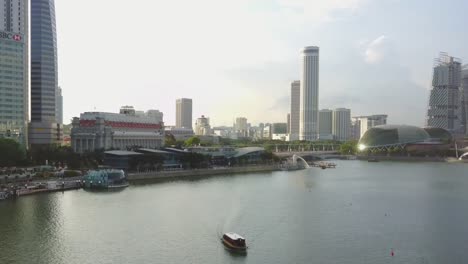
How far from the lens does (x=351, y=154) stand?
8856 centimetres

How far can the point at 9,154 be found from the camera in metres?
37.0

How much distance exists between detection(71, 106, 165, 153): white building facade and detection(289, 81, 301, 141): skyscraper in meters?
99.9

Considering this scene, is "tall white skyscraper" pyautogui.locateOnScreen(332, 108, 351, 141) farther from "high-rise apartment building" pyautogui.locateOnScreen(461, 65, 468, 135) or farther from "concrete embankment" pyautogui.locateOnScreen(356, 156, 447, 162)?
"concrete embankment" pyautogui.locateOnScreen(356, 156, 447, 162)

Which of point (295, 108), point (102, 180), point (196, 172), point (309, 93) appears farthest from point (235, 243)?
point (295, 108)

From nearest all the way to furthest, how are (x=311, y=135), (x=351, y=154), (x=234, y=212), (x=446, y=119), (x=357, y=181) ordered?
(x=234, y=212), (x=357, y=181), (x=351, y=154), (x=446, y=119), (x=311, y=135)

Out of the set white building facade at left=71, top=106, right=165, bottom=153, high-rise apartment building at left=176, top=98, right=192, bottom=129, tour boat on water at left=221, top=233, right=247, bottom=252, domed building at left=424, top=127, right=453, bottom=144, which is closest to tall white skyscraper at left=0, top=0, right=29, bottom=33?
white building facade at left=71, top=106, right=165, bottom=153

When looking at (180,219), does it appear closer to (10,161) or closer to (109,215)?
(109,215)

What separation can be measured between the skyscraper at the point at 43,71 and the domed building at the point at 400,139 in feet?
185

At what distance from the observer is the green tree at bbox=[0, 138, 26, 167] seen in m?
36.6

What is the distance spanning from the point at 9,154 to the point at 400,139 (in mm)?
70478

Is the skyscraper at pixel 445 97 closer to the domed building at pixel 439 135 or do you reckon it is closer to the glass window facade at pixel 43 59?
the domed building at pixel 439 135

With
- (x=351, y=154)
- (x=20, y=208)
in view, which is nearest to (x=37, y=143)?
(x=20, y=208)

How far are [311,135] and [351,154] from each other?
60.3 metres

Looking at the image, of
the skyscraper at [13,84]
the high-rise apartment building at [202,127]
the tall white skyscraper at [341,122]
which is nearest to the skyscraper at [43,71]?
the skyscraper at [13,84]
